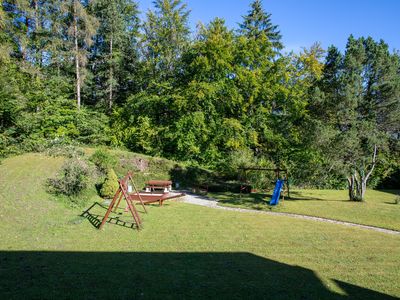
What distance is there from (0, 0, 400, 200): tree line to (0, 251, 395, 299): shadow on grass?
11018mm

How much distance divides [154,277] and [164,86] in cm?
2043

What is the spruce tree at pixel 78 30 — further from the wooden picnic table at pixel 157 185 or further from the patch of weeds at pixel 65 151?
the wooden picnic table at pixel 157 185

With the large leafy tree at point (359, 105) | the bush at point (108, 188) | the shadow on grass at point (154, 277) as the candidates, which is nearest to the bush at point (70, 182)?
the bush at point (108, 188)

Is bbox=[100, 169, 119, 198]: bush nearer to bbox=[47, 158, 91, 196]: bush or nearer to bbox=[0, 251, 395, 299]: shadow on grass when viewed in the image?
bbox=[47, 158, 91, 196]: bush

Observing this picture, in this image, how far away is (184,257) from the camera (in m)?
6.57

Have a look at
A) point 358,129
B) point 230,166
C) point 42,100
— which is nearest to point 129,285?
point 358,129

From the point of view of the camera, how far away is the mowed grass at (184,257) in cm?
495

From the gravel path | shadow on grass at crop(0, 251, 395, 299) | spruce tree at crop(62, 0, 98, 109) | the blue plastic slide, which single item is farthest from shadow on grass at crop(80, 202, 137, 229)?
spruce tree at crop(62, 0, 98, 109)

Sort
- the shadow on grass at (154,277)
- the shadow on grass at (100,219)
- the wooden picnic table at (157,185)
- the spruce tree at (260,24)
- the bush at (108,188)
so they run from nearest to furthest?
1. the shadow on grass at (154,277)
2. the shadow on grass at (100,219)
3. the bush at (108,188)
4. the wooden picnic table at (157,185)
5. the spruce tree at (260,24)

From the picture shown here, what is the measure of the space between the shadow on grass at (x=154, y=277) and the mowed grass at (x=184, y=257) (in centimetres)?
2

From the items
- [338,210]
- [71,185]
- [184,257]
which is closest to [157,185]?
[71,185]

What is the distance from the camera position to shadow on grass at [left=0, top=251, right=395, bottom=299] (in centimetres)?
475

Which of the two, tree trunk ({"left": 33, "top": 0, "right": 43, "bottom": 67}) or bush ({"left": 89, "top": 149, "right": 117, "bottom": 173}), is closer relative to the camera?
bush ({"left": 89, "top": 149, "right": 117, "bottom": 173})

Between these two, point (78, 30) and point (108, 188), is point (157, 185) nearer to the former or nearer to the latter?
point (108, 188)
